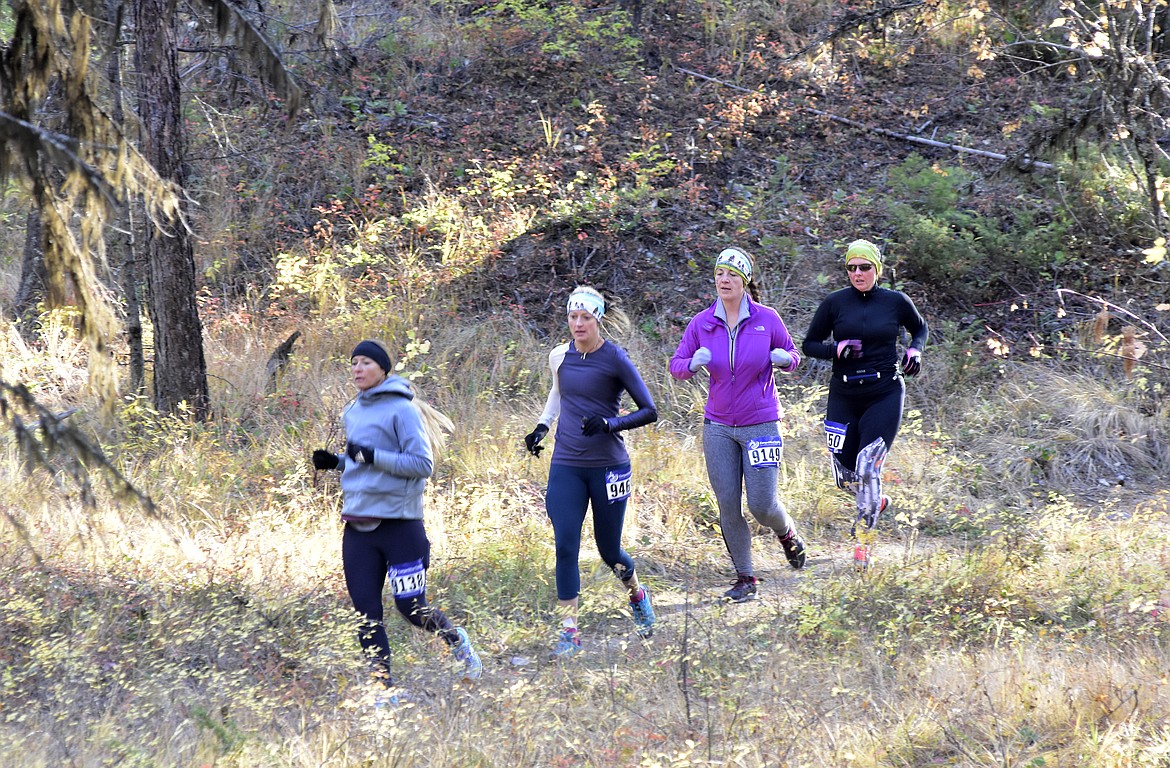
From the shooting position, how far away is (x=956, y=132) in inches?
581

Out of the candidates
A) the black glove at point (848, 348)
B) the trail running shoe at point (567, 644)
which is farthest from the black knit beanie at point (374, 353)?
the black glove at point (848, 348)

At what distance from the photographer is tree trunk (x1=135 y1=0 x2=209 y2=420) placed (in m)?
8.65

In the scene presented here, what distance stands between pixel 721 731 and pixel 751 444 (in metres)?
2.16

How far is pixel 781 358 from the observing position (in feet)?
20.1

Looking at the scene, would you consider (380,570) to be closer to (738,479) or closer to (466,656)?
(466,656)

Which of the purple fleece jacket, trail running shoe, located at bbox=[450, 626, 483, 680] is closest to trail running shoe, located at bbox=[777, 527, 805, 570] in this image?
the purple fleece jacket

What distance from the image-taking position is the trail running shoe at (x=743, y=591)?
21.5 feet

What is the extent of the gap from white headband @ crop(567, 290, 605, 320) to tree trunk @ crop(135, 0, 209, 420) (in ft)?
13.5

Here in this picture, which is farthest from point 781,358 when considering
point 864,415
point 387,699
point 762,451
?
point 387,699

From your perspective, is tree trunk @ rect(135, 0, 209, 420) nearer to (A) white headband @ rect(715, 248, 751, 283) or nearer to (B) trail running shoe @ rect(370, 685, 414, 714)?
(A) white headband @ rect(715, 248, 751, 283)

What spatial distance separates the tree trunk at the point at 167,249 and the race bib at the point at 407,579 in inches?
179

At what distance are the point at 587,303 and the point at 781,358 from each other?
119 centimetres

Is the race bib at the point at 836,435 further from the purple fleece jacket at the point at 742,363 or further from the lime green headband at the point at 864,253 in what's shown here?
the lime green headband at the point at 864,253

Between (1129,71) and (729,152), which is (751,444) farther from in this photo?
(729,152)
